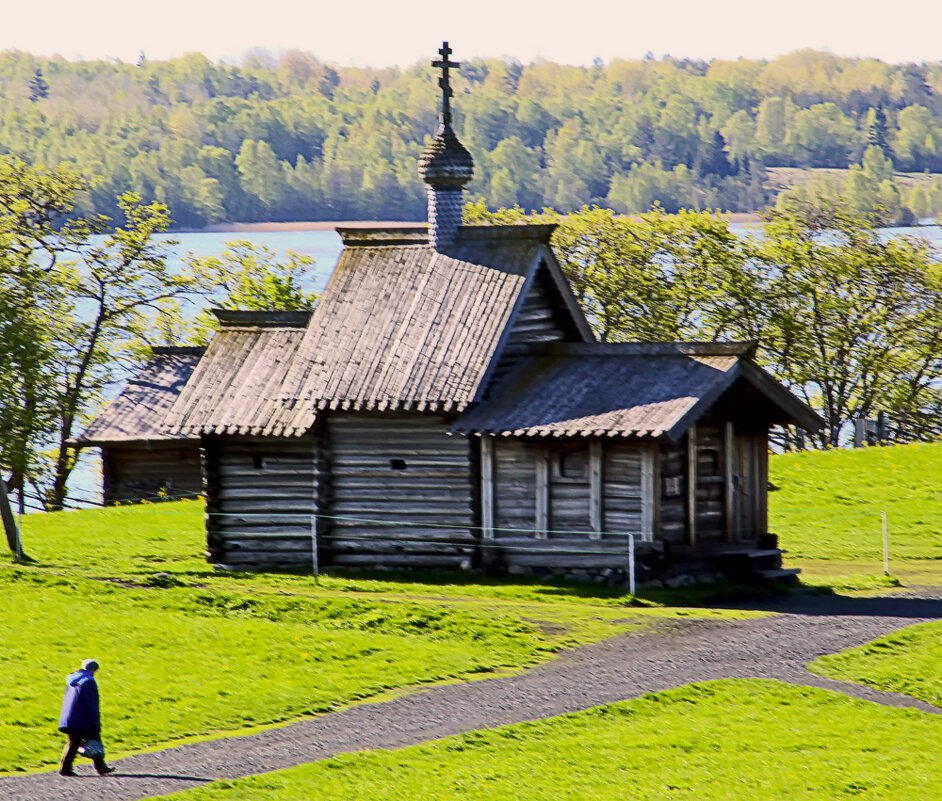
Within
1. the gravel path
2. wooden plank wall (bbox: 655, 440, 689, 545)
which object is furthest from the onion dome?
the gravel path

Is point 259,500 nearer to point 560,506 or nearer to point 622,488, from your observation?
point 560,506

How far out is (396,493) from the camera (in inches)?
1262

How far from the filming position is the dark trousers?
18.4m

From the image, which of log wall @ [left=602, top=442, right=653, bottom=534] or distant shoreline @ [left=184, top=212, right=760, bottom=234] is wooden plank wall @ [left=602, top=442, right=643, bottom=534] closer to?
log wall @ [left=602, top=442, right=653, bottom=534]

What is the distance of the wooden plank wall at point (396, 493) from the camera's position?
3158cm

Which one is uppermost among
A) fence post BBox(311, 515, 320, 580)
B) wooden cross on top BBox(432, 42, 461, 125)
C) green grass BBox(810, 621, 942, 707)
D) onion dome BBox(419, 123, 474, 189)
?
wooden cross on top BBox(432, 42, 461, 125)

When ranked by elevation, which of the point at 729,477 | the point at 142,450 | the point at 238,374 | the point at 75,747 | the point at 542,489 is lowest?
the point at 75,747

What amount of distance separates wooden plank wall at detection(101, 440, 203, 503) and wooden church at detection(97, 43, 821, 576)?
17117 mm

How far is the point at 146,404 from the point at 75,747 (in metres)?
34.3

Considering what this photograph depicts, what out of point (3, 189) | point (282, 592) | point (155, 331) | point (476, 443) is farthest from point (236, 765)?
point (155, 331)

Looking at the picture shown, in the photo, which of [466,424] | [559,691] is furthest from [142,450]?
[559,691]

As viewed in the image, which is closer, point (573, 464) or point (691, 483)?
point (691, 483)

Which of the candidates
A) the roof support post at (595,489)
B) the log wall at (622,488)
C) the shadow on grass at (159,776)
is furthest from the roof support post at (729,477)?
the shadow on grass at (159,776)

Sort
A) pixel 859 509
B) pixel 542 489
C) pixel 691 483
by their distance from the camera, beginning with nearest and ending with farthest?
1. pixel 691 483
2. pixel 542 489
3. pixel 859 509
